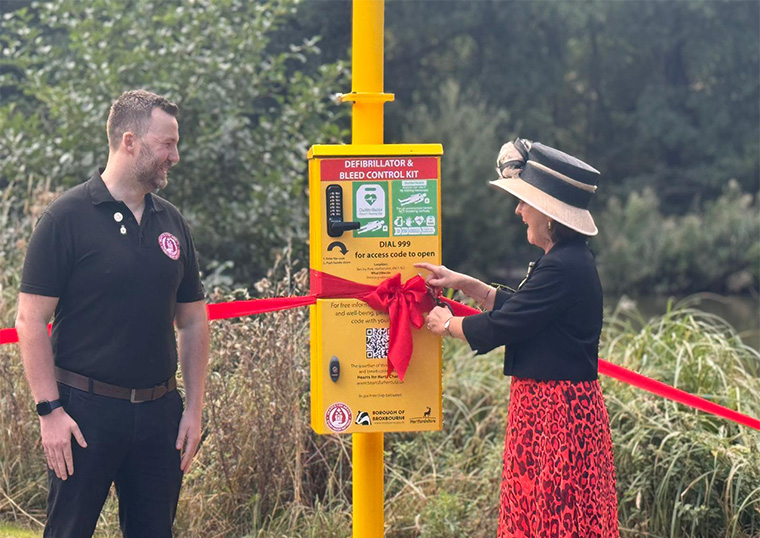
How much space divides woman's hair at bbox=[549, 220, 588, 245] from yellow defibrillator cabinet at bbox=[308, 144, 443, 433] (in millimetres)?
416

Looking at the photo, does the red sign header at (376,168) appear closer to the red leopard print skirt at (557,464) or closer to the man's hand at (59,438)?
the red leopard print skirt at (557,464)

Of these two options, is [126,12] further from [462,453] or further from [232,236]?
[462,453]

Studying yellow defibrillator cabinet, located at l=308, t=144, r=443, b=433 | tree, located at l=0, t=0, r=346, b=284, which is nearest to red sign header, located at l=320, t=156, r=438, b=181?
yellow defibrillator cabinet, located at l=308, t=144, r=443, b=433

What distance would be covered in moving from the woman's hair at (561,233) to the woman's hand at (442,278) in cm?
35

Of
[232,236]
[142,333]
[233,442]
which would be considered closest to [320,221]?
[142,333]

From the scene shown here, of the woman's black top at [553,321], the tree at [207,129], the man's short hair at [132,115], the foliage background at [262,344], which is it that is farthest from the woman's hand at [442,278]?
the tree at [207,129]

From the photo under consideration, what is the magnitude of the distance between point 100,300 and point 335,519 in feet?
6.57

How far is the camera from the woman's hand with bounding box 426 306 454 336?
11.7 ft

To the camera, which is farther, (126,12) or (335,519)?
(126,12)

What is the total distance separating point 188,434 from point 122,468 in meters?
0.26

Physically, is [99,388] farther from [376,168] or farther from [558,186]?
[558,186]

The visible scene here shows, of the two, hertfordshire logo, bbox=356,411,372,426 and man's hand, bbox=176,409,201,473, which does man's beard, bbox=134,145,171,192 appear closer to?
man's hand, bbox=176,409,201,473

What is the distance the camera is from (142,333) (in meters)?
3.40

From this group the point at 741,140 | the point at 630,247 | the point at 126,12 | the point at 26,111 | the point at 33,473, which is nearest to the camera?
the point at 33,473
